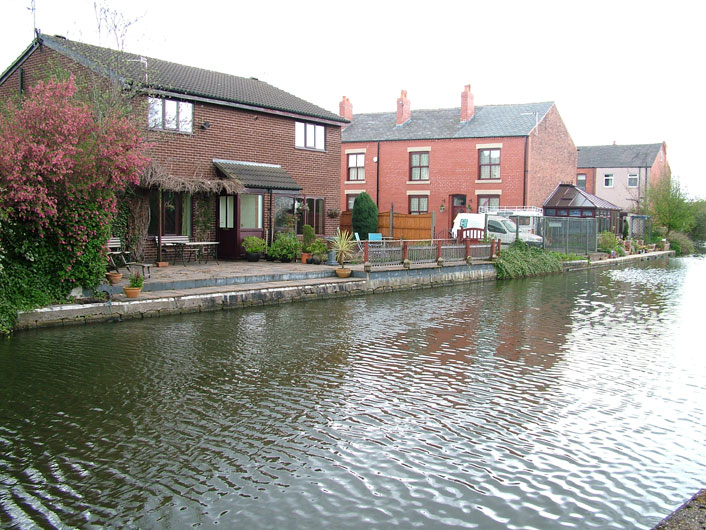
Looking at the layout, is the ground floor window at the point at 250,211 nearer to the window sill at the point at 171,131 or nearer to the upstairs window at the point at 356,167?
the window sill at the point at 171,131

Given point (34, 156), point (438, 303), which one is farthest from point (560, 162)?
point (34, 156)

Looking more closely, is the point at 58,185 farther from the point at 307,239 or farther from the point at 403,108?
the point at 403,108

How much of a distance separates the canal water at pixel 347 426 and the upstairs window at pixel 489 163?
2481 centimetres

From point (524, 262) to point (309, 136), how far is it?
9.53 m

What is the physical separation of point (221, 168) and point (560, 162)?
2560 cm

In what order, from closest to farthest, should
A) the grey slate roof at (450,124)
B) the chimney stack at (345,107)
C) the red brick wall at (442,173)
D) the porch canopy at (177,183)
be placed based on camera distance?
1. the porch canopy at (177,183)
2. the red brick wall at (442,173)
3. the grey slate roof at (450,124)
4. the chimney stack at (345,107)

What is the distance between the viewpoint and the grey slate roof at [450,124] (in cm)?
3716

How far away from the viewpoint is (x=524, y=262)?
25.9 metres

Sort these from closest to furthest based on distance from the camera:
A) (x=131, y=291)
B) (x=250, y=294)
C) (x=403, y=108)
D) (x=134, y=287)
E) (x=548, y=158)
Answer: (x=131, y=291) < (x=134, y=287) < (x=250, y=294) < (x=548, y=158) < (x=403, y=108)

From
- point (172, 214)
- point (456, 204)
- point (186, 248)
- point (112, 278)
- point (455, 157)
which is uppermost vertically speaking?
point (455, 157)

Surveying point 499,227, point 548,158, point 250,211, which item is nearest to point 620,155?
point 548,158

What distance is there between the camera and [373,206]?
30.9 meters

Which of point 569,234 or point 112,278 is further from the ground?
point 569,234

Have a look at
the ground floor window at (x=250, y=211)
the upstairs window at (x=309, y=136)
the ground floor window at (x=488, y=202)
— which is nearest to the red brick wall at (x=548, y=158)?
the ground floor window at (x=488, y=202)
